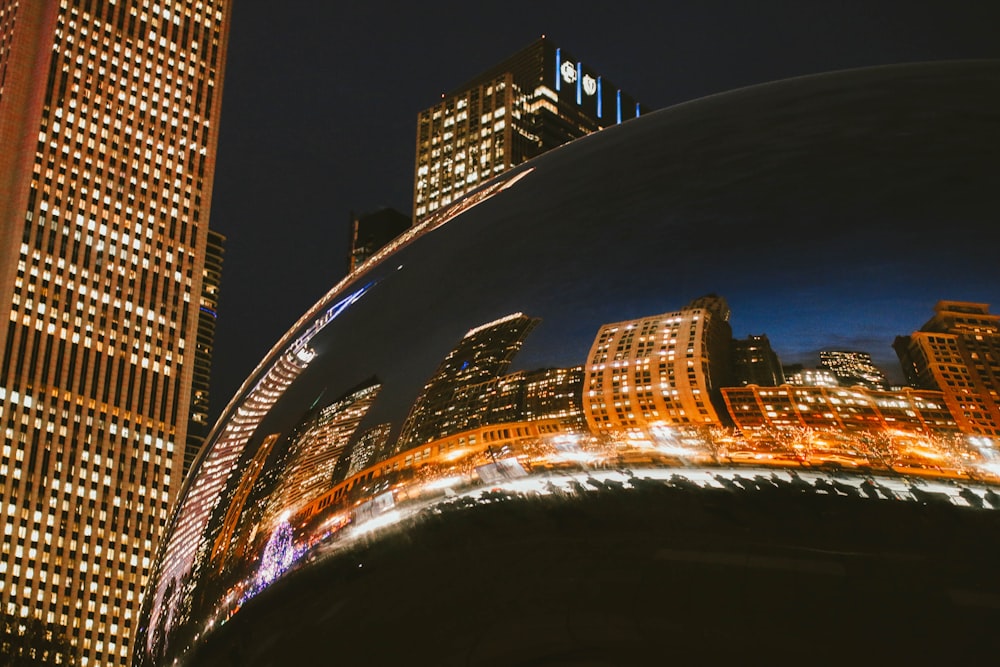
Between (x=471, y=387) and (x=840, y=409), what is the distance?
0.45 metres

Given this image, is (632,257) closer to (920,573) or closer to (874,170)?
(874,170)

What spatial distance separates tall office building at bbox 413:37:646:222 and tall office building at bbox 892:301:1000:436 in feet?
298

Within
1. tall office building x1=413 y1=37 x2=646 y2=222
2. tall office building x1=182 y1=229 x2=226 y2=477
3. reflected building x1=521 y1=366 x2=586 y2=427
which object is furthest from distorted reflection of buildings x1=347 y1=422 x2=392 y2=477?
tall office building x1=182 y1=229 x2=226 y2=477

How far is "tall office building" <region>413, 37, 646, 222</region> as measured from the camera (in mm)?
95750

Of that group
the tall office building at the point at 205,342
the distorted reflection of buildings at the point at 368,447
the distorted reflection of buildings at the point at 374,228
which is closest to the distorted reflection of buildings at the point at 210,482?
the distorted reflection of buildings at the point at 368,447

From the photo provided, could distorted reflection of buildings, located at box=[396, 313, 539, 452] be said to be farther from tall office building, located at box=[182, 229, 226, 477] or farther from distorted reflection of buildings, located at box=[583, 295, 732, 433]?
tall office building, located at box=[182, 229, 226, 477]

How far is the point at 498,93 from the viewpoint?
10075 cm

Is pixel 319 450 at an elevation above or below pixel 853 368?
below

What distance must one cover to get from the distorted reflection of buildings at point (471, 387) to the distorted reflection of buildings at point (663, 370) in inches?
4.6

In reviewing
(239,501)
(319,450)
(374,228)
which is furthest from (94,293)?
(319,450)

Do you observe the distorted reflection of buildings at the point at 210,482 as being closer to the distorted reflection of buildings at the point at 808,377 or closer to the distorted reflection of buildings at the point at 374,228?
the distorted reflection of buildings at the point at 808,377

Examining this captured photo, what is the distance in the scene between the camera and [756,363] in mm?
1235

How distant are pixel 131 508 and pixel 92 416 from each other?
7.49m

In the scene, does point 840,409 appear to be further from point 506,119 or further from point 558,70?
point 558,70
